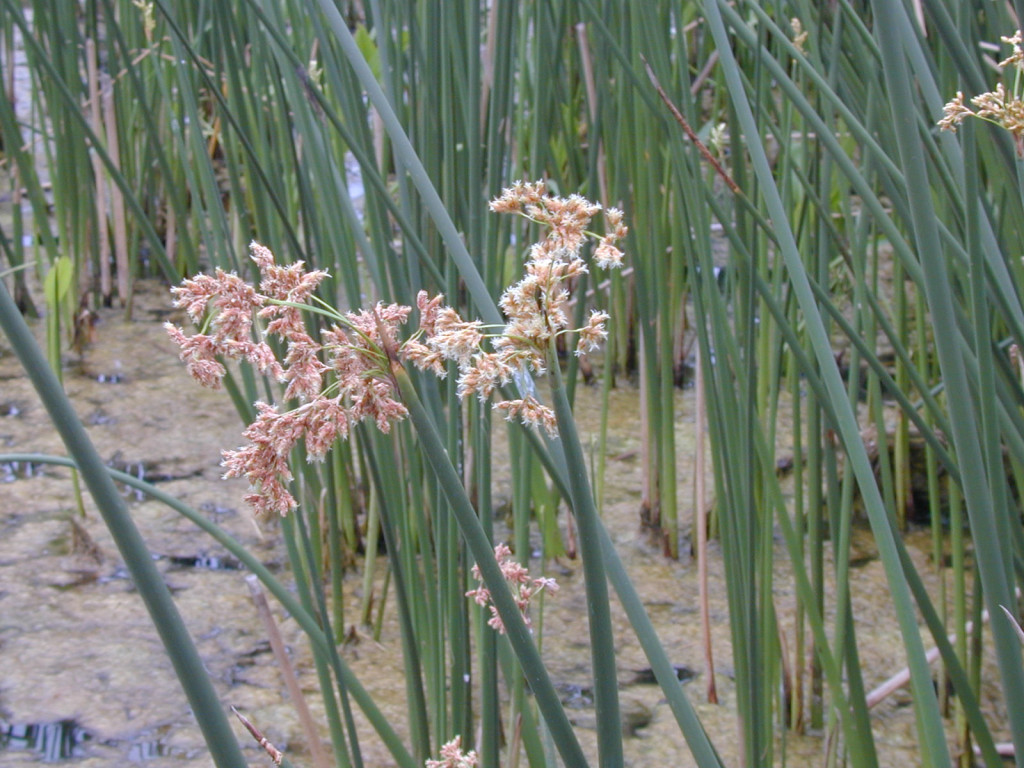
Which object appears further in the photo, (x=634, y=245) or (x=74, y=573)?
(x=74, y=573)

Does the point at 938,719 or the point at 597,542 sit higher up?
the point at 597,542

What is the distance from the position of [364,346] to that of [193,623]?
107cm

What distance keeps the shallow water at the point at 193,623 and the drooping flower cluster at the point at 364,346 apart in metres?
0.84

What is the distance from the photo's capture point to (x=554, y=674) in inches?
47.3

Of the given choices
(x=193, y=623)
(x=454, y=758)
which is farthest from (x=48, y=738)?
(x=454, y=758)

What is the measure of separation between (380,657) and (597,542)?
98cm

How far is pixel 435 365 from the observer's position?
0.32 m

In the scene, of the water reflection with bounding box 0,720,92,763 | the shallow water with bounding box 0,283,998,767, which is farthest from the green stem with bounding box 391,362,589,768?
the water reflection with bounding box 0,720,92,763

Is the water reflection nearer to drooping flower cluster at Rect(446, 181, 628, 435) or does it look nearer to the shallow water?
the shallow water

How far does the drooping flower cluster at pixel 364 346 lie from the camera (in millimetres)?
304

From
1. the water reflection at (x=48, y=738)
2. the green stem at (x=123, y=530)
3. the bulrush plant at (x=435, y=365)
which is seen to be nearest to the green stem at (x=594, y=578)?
the bulrush plant at (x=435, y=365)

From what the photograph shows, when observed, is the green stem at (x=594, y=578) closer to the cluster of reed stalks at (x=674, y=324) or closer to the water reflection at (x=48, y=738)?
the cluster of reed stalks at (x=674, y=324)

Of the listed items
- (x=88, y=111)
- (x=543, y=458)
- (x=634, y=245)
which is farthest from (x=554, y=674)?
(x=88, y=111)

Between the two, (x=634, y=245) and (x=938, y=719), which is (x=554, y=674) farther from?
(x=938, y=719)
